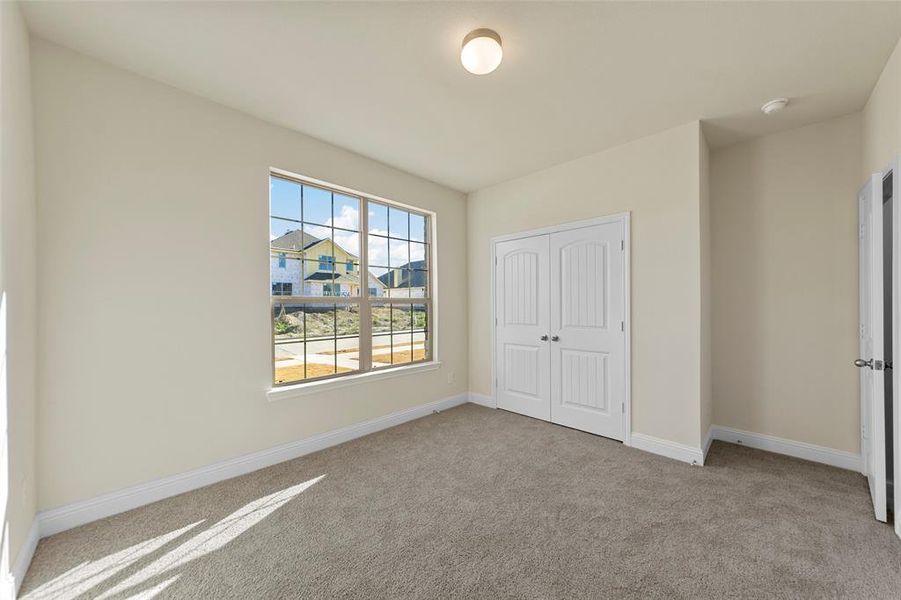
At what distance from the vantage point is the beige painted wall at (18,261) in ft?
5.18

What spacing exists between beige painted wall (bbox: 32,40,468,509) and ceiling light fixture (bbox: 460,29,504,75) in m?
1.75

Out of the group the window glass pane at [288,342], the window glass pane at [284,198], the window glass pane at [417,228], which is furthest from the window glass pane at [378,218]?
the window glass pane at [288,342]

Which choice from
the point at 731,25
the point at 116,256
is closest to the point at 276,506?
the point at 116,256

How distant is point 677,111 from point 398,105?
2.06 m

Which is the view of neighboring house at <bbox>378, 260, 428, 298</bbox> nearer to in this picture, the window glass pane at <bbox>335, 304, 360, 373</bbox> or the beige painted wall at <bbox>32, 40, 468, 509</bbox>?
the window glass pane at <bbox>335, 304, 360, 373</bbox>

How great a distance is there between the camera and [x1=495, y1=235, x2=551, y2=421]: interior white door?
3.88m

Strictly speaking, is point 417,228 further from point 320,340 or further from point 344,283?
point 320,340

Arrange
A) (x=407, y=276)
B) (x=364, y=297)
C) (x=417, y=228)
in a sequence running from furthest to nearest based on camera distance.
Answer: (x=417, y=228) < (x=407, y=276) < (x=364, y=297)

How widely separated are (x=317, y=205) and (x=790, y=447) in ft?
14.7

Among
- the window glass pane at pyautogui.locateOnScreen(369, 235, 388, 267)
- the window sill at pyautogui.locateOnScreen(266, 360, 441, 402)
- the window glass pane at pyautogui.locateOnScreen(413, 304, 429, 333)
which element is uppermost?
the window glass pane at pyautogui.locateOnScreen(369, 235, 388, 267)

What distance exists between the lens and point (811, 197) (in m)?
2.88

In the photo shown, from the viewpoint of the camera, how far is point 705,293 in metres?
3.01

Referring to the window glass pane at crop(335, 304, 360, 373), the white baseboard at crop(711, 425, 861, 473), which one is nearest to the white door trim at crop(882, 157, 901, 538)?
the white baseboard at crop(711, 425, 861, 473)

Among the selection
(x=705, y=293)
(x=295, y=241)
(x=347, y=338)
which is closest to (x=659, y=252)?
(x=705, y=293)
